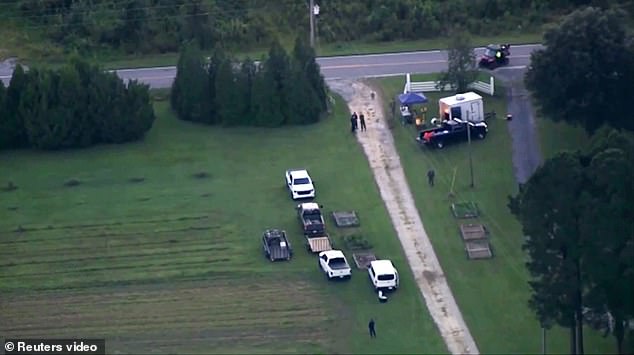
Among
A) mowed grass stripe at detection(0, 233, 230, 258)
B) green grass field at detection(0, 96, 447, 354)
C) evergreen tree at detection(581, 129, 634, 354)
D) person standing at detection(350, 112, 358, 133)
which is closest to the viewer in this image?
evergreen tree at detection(581, 129, 634, 354)

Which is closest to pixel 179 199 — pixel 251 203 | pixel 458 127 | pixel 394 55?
pixel 251 203

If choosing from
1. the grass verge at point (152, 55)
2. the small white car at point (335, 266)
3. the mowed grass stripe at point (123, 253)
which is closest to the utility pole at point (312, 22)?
the grass verge at point (152, 55)

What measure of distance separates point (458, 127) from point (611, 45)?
633 centimetres

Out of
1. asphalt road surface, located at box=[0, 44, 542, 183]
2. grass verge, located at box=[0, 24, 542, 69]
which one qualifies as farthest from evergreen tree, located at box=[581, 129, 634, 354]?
grass verge, located at box=[0, 24, 542, 69]

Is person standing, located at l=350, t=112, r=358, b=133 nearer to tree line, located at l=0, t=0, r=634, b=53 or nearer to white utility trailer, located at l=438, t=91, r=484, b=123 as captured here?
white utility trailer, located at l=438, t=91, r=484, b=123

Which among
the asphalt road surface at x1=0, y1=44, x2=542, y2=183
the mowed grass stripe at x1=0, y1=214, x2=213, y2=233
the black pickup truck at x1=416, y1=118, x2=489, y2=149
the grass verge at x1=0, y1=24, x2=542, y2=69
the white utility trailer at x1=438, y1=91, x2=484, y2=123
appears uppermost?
the grass verge at x1=0, y1=24, x2=542, y2=69

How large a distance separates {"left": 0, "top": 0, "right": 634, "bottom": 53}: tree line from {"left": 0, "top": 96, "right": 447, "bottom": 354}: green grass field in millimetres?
8091

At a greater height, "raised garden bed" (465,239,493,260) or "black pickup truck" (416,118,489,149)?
"black pickup truck" (416,118,489,149)

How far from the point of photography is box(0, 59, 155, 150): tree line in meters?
62.3

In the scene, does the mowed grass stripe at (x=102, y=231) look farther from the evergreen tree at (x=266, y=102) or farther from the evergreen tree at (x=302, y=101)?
the evergreen tree at (x=302, y=101)

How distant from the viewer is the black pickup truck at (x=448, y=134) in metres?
61.2

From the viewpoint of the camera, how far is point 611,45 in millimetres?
59719

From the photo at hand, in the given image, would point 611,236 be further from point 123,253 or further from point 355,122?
point 355,122

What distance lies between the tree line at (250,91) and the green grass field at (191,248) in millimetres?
632
